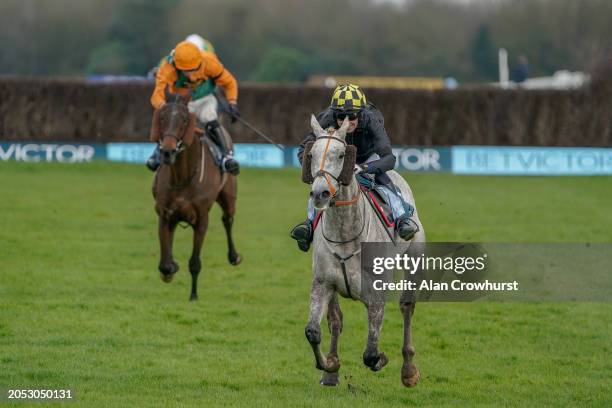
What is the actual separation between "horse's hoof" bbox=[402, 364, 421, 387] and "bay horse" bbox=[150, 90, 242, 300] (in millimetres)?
4351

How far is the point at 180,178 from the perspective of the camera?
13.5 metres

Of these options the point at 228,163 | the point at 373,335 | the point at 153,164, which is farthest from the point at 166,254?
the point at 373,335

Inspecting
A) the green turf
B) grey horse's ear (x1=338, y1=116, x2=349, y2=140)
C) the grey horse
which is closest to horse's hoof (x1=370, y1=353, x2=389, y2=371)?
the grey horse

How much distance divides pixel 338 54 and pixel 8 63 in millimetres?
18373

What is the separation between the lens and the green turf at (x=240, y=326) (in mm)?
9695

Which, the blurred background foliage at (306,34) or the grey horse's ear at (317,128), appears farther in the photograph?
the blurred background foliage at (306,34)

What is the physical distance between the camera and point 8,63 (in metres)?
62.8

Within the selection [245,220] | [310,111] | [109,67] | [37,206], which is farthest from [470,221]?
[109,67]

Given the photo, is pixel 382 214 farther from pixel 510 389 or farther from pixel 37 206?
pixel 37 206

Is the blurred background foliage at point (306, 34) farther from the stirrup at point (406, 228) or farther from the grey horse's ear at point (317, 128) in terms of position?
the grey horse's ear at point (317, 128)

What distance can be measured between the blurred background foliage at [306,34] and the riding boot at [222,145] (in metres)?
47.1

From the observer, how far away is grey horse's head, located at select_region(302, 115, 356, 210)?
8.15 m

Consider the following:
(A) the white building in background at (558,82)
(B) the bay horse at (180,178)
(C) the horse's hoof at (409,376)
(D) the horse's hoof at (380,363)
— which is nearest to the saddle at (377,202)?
(D) the horse's hoof at (380,363)

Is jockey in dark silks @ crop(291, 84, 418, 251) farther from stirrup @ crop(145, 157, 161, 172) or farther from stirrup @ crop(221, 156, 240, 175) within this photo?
stirrup @ crop(221, 156, 240, 175)
